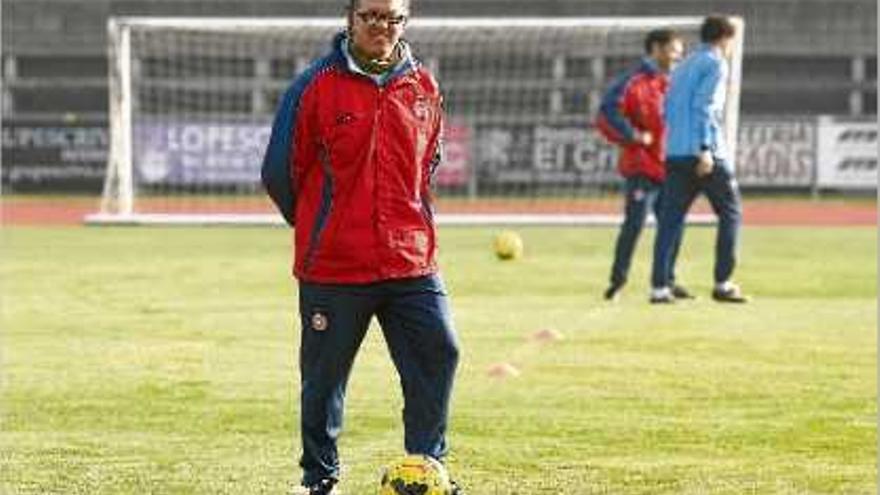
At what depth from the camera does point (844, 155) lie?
3647cm

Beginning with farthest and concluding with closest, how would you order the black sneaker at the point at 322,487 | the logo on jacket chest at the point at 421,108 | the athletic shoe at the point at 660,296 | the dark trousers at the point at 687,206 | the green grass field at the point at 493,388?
1. the athletic shoe at the point at 660,296
2. the dark trousers at the point at 687,206
3. the green grass field at the point at 493,388
4. the black sneaker at the point at 322,487
5. the logo on jacket chest at the point at 421,108

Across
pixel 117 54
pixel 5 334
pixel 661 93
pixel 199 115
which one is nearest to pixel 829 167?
pixel 199 115

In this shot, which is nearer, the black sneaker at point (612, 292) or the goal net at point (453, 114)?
the black sneaker at point (612, 292)

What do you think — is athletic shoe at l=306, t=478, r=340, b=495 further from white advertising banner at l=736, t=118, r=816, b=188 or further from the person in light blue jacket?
white advertising banner at l=736, t=118, r=816, b=188

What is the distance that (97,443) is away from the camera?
922 cm

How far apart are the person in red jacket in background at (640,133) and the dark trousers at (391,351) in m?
8.56

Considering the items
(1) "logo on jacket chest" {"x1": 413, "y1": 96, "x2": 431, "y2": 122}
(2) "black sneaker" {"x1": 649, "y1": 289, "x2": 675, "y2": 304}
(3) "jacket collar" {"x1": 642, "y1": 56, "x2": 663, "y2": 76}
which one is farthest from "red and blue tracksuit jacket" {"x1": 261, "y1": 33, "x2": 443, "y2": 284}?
(3) "jacket collar" {"x1": 642, "y1": 56, "x2": 663, "y2": 76}

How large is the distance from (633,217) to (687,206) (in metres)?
0.59

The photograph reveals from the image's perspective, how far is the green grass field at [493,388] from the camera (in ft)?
28.0

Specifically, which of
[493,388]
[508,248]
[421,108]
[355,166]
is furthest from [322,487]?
[508,248]

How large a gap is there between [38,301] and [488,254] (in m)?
6.88

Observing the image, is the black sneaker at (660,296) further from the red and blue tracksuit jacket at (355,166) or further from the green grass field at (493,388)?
the red and blue tracksuit jacket at (355,166)

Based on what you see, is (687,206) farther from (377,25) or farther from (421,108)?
(377,25)

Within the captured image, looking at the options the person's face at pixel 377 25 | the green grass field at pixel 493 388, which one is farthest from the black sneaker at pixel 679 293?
the person's face at pixel 377 25
